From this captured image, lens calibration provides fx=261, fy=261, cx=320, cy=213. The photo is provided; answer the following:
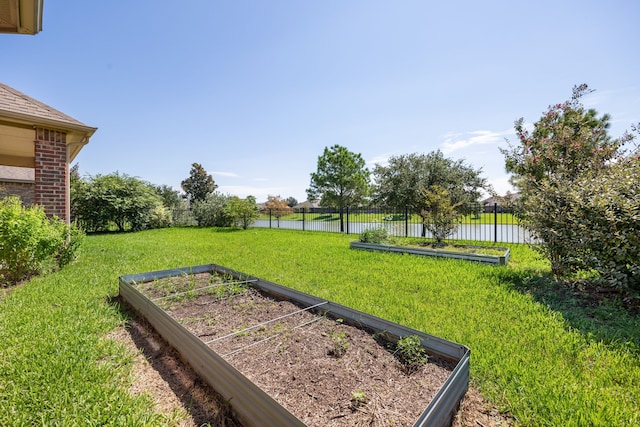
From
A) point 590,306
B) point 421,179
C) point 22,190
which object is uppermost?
point 421,179

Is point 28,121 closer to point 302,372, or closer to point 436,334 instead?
point 302,372

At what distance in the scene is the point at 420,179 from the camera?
11.0m

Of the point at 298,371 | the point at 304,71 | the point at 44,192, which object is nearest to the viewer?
the point at 298,371

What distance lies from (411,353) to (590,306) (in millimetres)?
2915

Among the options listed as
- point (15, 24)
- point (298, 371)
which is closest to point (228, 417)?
point (298, 371)

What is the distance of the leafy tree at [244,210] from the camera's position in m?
14.5

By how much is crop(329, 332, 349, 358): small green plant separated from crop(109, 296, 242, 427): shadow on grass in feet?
2.52

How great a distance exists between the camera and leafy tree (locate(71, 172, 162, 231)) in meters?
13.6

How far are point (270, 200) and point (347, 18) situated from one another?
13.2m

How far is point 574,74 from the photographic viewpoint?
545 cm

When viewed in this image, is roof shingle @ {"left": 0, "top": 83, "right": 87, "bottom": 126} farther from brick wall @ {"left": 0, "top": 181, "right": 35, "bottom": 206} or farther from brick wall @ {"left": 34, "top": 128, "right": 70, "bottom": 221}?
brick wall @ {"left": 0, "top": 181, "right": 35, "bottom": 206}

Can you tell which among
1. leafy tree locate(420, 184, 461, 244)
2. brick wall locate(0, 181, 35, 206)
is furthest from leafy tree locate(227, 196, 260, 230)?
leafy tree locate(420, 184, 461, 244)

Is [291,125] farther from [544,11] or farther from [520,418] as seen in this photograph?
[520,418]

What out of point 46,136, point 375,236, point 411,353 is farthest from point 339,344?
point 46,136
